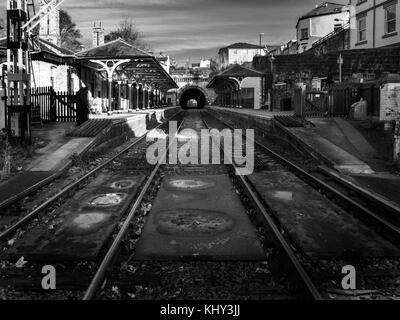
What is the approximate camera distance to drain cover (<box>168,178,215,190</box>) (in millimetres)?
8688

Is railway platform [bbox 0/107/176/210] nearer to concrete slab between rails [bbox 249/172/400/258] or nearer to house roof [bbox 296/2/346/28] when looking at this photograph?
concrete slab between rails [bbox 249/172/400/258]

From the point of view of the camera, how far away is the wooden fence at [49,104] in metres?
17.7

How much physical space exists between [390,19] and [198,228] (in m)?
24.0

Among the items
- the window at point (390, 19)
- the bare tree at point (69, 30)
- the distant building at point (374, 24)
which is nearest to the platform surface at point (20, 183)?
the distant building at point (374, 24)

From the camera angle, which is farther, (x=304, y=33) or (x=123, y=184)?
(x=304, y=33)

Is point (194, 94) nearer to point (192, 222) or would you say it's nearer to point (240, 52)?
point (240, 52)

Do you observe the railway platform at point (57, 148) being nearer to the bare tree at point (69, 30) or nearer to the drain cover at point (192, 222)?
the drain cover at point (192, 222)

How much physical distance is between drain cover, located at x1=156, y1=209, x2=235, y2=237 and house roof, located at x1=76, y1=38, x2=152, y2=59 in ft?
66.9

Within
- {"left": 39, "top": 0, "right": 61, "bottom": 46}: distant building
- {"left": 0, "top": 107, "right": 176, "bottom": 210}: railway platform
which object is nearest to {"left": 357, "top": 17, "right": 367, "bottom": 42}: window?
{"left": 0, "top": 107, "right": 176, "bottom": 210}: railway platform

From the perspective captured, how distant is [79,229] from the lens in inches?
231

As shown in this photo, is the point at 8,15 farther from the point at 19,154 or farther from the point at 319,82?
the point at 319,82

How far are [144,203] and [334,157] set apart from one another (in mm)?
5711

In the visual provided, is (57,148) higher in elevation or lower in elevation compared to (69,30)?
lower

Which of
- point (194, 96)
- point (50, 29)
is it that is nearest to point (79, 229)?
point (50, 29)
